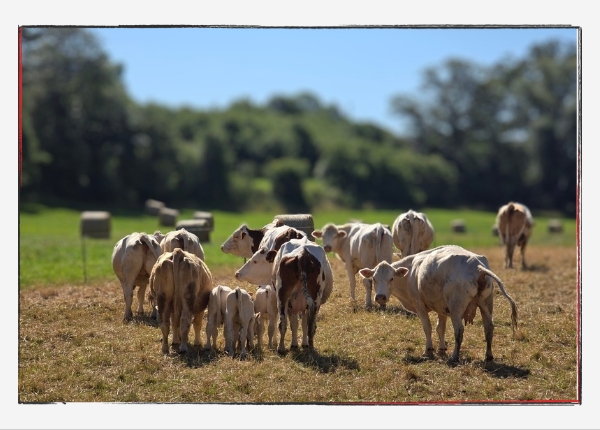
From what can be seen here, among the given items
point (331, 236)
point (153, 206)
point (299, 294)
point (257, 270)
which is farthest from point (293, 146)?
point (299, 294)

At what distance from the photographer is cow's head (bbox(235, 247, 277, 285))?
16688 millimetres

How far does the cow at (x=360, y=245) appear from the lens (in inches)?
747

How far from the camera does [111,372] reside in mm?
14383

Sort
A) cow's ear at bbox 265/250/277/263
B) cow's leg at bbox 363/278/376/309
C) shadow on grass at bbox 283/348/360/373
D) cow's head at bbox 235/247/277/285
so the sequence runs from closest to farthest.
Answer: shadow on grass at bbox 283/348/360/373 → cow's ear at bbox 265/250/277/263 → cow's head at bbox 235/247/277/285 → cow's leg at bbox 363/278/376/309

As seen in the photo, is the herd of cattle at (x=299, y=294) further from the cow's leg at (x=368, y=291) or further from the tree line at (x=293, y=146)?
the tree line at (x=293, y=146)

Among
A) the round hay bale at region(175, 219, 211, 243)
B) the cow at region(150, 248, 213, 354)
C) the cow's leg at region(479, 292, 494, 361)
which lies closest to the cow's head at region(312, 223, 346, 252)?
the cow at region(150, 248, 213, 354)

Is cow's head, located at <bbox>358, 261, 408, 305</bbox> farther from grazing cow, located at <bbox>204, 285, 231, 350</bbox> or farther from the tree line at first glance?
the tree line

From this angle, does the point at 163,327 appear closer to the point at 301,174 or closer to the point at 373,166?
the point at 301,174

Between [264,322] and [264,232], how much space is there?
8.31ft

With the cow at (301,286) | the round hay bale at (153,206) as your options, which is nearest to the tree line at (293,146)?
the round hay bale at (153,206)

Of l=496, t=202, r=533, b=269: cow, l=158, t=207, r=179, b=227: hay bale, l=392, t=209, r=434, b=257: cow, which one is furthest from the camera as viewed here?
l=158, t=207, r=179, b=227: hay bale

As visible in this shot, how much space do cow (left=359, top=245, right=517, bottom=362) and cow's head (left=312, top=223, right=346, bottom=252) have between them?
5272 mm

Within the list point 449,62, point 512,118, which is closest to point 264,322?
point 512,118

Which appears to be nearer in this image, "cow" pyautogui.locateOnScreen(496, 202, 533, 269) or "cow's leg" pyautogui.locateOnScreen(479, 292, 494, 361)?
"cow's leg" pyautogui.locateOnScreen(479, 292, 494, 361)
